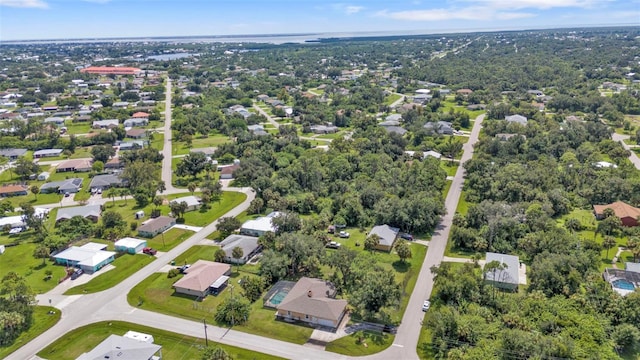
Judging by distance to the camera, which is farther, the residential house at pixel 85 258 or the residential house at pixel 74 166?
the residential house at pixel 74 166

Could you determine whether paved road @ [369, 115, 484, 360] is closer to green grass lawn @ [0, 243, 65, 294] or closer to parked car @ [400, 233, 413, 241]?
parked car @ [400, 233, 413, 241]

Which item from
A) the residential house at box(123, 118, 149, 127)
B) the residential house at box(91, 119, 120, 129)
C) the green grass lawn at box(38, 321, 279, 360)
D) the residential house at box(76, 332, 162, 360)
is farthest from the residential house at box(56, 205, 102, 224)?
the residential house at box(123, 118, 149, 127)

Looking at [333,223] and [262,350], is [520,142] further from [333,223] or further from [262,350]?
[262,350]

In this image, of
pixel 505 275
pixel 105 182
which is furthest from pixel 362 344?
pixel 105 182

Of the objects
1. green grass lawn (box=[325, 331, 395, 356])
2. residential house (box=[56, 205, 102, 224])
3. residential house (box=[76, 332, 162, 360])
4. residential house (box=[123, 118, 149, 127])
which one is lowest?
green grass lawn (box=[325, 331, 395, 356])

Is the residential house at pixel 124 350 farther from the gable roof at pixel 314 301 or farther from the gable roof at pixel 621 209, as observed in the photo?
the gable roof at pixel 621 209

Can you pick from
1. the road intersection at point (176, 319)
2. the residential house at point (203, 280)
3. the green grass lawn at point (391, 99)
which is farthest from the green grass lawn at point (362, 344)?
the green grass lawn at point (391, 99)
